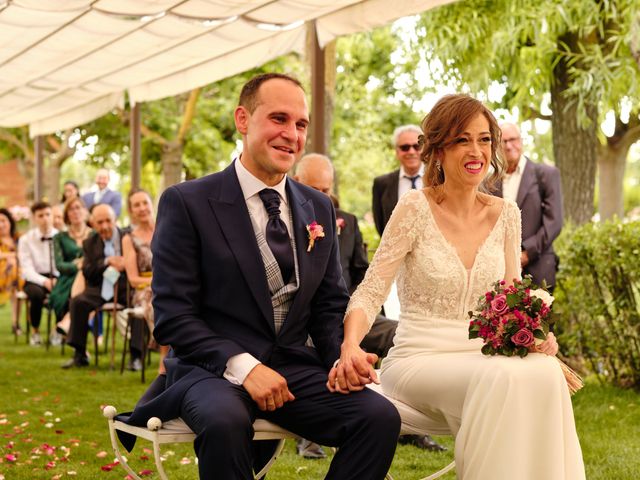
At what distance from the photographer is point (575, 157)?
12.1 metres

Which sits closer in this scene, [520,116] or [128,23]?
[128,23]

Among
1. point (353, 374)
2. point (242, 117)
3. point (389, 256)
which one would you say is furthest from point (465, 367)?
point (242, 117)

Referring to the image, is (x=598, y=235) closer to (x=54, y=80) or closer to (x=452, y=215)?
(x=452, y=215)

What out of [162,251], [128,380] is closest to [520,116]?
[128,380]

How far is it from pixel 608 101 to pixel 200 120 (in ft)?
48.0

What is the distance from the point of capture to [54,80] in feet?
41.1

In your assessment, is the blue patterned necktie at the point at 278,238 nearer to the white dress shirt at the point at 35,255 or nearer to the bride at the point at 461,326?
the bride at the point at 461,326

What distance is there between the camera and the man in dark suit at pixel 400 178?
7598mm

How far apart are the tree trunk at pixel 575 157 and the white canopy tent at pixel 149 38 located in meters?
4.26

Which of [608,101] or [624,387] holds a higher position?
[608,101]

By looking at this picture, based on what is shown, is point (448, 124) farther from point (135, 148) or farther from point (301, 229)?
point (135, 148)

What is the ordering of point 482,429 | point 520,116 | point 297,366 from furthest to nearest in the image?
point 520,116 → point 297,366 → point 482,429

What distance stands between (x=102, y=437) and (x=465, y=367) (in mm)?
3718

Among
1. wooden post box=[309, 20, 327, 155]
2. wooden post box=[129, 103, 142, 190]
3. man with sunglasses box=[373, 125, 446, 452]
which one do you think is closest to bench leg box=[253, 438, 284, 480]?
man with sunglasses box=[373, 125, 446, 452]
